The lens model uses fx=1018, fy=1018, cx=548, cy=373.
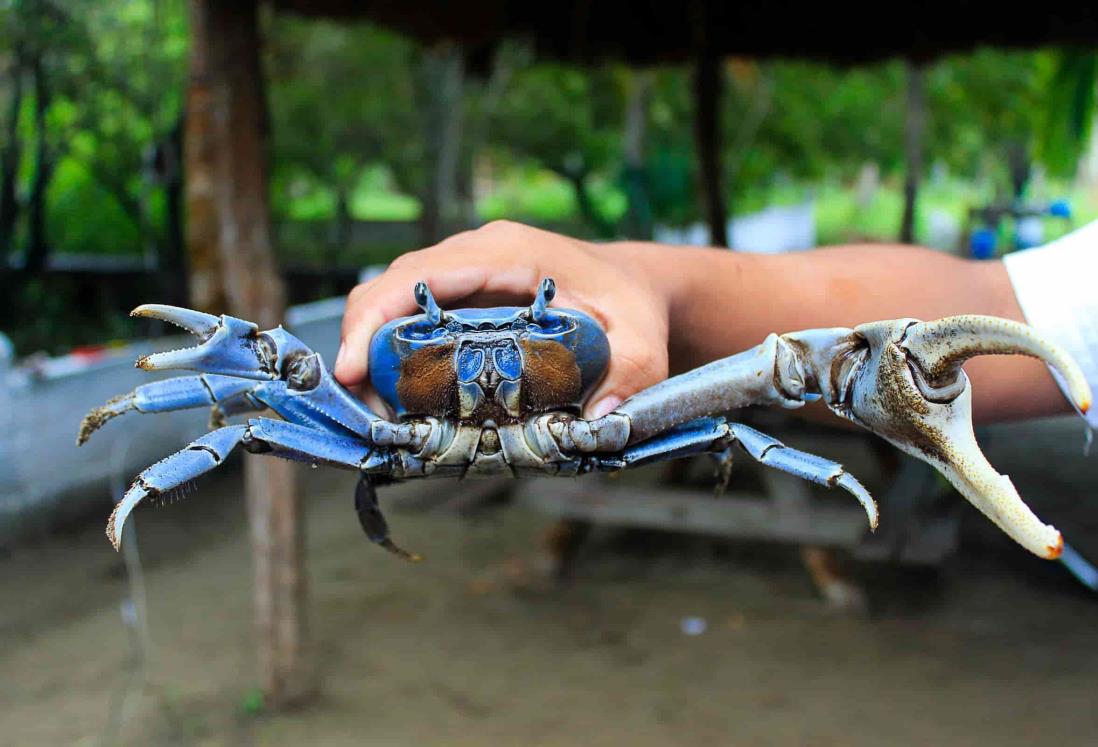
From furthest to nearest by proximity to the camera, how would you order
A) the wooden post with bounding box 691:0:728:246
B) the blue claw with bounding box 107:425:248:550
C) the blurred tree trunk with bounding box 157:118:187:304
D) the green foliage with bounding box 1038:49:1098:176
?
the green foliage with bounding box 1038:49:1098:176
the blurred tree trunk with bounding box 157:118:187:304
the wooden post with bounding box 691:0:728:246
the blue claw with bounding box 107:425:248:550

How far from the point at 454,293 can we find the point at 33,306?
346 inches

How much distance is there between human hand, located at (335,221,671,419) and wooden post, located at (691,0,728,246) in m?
7.18

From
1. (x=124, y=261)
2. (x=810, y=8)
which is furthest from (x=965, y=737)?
(x=124, y=261)

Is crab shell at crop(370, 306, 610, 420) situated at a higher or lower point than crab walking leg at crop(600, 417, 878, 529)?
higher

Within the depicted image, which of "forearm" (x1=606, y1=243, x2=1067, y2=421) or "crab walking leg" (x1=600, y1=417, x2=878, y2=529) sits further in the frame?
"forearm" (x1=606, y1=243, x2=1067, y2=421)

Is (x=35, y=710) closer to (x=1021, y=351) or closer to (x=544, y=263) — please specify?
(x=544, y=263)

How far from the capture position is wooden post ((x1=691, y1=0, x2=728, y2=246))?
866 cm

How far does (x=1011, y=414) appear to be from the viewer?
82.6 inches

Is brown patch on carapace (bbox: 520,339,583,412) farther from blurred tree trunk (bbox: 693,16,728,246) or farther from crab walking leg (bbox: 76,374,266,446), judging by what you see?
blurred tree trunk (bbox: 693,16,728,246)

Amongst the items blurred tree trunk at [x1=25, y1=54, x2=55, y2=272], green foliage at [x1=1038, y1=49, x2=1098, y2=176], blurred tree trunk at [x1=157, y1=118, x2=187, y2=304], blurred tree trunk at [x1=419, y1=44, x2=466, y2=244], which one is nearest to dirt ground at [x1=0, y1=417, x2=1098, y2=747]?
blurred tree trunk at [x1=157, y1=118, x2=187, y2=304]

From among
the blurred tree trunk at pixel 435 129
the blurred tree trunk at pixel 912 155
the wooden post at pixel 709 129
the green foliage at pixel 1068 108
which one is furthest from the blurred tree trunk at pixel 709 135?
the blurred tree trunk at pixel 435 129

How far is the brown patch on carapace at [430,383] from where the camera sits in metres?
1.75

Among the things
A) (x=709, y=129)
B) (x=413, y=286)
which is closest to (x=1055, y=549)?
(x=413, y=286)

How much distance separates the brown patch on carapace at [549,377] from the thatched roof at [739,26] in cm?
545
